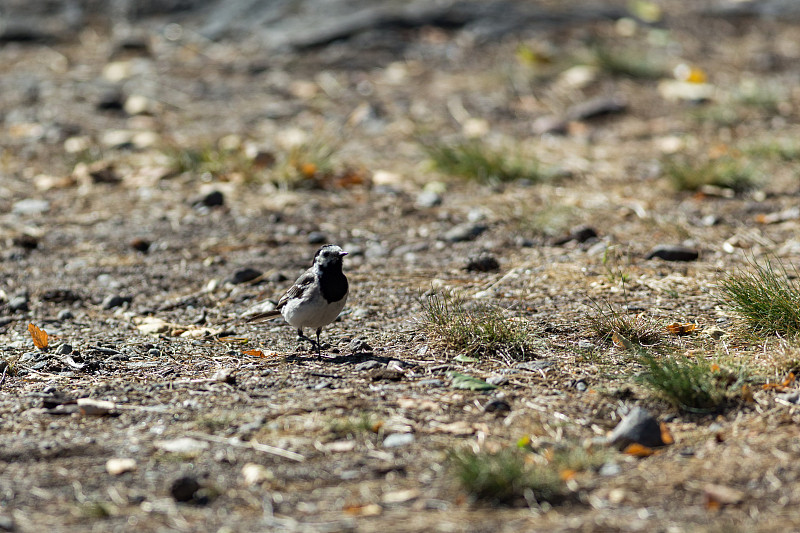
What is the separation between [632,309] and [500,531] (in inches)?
95.4

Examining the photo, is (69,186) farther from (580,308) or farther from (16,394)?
(580,308)

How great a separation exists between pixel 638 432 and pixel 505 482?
2.28ft

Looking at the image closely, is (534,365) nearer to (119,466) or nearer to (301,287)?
(301,287)

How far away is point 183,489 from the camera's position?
10.4 feet

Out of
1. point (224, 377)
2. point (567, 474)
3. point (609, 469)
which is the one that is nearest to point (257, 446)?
point (224, 377)

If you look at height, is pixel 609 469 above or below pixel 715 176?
above

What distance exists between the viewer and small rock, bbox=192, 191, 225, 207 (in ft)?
24.0

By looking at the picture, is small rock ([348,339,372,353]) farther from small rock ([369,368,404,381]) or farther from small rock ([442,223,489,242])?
small rock ([442,223,489,242])

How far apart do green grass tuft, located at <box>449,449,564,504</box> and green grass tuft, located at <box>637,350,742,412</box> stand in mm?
888

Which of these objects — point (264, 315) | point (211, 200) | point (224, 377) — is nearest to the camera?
point (224, 377)

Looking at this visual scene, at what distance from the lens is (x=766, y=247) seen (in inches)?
238

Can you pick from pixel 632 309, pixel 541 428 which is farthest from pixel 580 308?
pixel 541 428

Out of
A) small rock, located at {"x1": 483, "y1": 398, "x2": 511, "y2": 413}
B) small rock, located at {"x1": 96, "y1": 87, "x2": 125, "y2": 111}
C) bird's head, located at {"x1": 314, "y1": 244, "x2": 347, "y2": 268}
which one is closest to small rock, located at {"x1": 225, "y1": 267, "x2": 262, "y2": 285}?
bird's head, located at {"x1": 314, "y1": 244, "x2": 347, "y2": 268}

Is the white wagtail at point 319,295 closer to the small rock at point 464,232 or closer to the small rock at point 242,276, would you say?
the small rock at point 242,276
